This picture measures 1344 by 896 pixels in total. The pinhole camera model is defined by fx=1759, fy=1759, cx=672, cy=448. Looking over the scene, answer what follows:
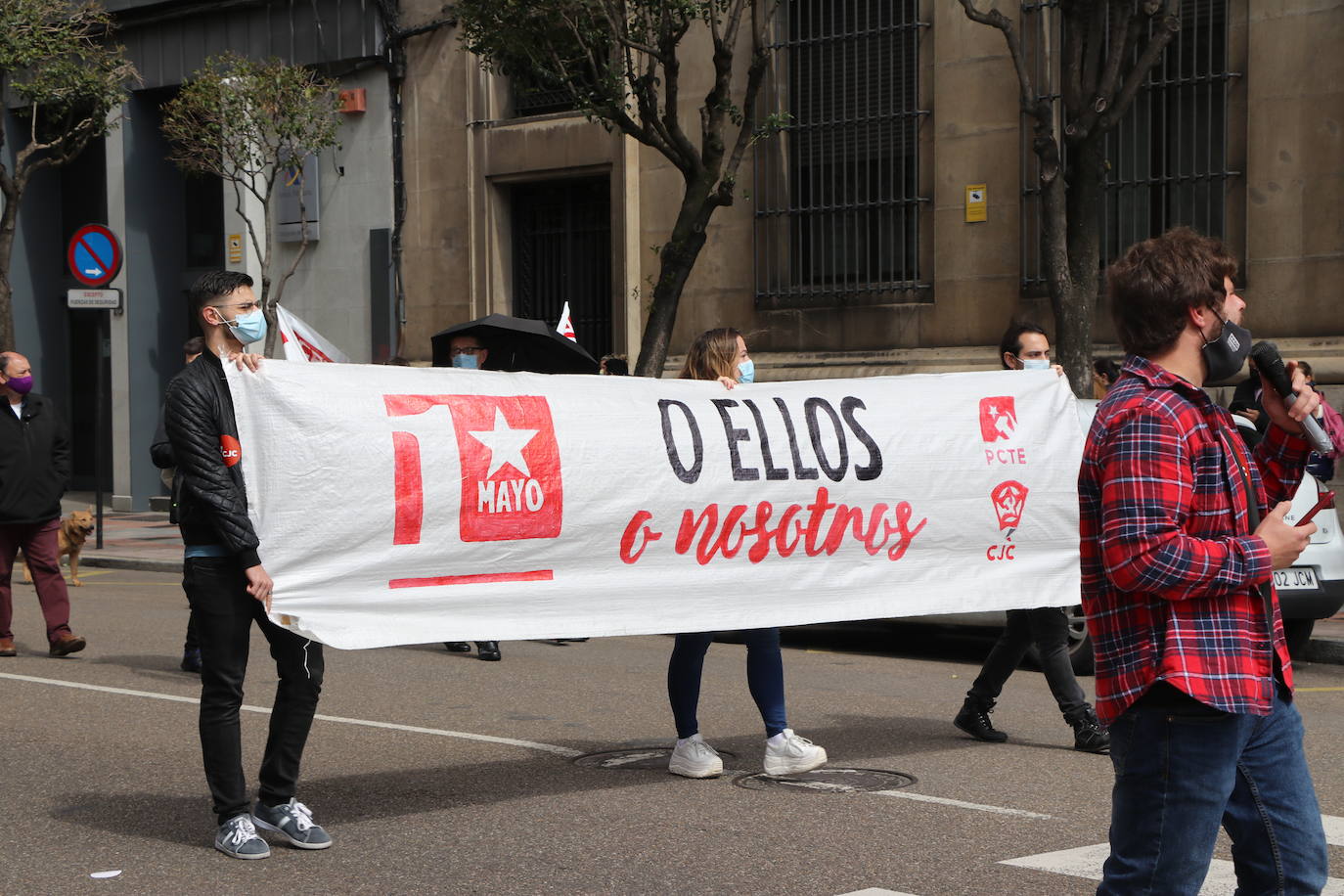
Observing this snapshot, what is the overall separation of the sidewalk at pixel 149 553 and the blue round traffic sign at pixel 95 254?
8.92 feet

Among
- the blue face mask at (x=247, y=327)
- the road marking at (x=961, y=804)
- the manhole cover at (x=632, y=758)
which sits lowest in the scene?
the manhole cover at (x=632, y=758)

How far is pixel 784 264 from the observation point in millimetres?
20500

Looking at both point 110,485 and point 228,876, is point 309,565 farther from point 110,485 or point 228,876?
point 110,485

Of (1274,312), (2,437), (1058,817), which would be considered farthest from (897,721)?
(1274,312)

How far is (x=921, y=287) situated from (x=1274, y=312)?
3.96 metres

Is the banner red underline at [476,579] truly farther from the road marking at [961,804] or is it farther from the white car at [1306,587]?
the white car at [1306,587]

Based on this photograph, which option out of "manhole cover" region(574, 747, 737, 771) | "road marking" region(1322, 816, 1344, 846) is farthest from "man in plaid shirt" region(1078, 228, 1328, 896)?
"manhole cover" region(574, 747, 737, 771)

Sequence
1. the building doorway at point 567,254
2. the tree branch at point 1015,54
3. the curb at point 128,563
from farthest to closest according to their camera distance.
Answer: the building doorway at point 567,254, the curb at point 128,563, the tree branch at point 1015,54

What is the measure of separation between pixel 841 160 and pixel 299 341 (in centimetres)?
1177

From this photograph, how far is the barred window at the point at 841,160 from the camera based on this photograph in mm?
19547

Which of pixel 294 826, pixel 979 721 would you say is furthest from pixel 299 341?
pixel 979 721

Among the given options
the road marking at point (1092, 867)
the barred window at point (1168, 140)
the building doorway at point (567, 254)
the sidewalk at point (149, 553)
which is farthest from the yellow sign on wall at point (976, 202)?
the road marking at point (1092, 867)

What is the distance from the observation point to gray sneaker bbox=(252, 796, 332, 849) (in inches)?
233

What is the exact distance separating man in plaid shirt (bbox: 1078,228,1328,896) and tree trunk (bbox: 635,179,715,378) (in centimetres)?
1313
